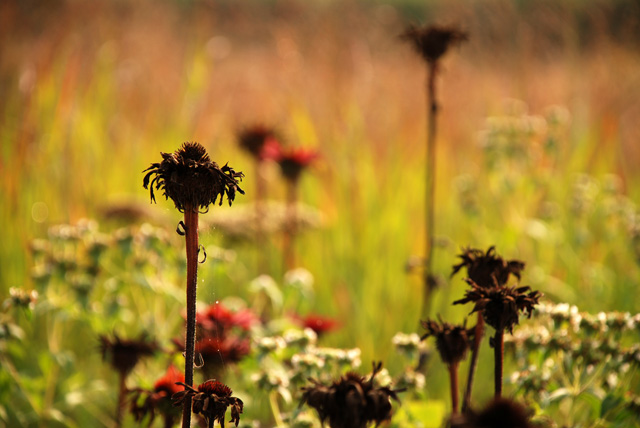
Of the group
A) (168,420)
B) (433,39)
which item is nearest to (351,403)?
(168,420)

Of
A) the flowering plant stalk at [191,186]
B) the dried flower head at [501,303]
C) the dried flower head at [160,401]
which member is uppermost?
the flowering plant stalk at [191,186]

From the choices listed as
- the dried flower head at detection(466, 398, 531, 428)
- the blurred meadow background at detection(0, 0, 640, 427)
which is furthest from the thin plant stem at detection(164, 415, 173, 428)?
the dried flower head at detection(466, 398, 531, 428)

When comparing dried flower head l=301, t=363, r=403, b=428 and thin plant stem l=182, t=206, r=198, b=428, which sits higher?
thin plant stem l=182, t=206, r=198, b=428

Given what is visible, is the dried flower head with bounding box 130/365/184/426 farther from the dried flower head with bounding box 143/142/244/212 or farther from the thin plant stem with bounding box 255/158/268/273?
the thin plant stem with bounding box 255/158/268/273

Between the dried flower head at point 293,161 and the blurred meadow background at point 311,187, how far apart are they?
0.13 meters

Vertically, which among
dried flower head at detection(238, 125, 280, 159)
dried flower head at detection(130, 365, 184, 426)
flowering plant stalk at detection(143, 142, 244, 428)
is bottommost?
dried flower head at detection(130, 365, 184, 426)

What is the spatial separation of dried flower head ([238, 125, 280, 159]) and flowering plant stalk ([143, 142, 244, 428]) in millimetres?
1495

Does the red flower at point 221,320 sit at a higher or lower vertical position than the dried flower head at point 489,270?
lower

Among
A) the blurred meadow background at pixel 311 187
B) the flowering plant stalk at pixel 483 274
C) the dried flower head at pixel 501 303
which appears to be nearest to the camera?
the dried flower head at pixel 501 303

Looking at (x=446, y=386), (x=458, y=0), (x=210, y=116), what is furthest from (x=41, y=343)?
(x=458, y=0)

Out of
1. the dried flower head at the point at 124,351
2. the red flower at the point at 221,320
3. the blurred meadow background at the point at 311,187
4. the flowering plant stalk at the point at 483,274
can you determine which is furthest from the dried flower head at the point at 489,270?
the blurred meadow background at the point at 311,187

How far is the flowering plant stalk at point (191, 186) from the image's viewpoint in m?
0.98

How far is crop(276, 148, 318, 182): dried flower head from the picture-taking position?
8.29 feet

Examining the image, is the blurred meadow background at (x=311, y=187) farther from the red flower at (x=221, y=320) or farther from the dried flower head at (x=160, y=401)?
the dried flower head at (x=160, y=401)
